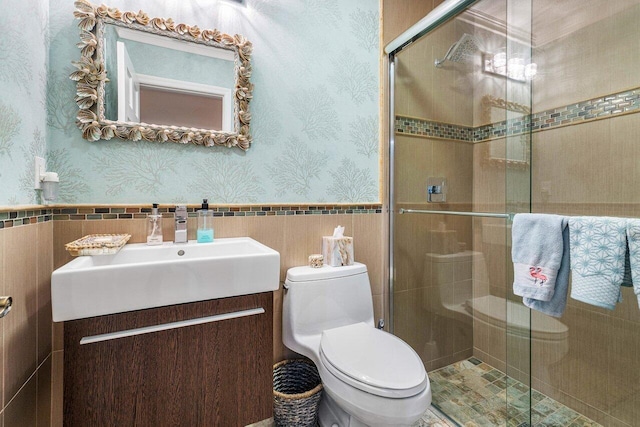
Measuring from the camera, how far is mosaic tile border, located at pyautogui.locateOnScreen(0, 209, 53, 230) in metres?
0.80

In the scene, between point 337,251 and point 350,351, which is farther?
point 337,251

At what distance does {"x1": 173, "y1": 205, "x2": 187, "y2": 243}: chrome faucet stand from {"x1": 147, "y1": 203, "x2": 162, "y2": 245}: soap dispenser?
0.06 m

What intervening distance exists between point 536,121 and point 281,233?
132 centimetres

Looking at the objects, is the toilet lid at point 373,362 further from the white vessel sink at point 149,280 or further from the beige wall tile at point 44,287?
the beige wall tile at point 44,287

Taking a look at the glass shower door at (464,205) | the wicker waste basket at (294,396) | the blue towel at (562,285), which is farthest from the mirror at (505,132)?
the wicker waste basket at (294,396)

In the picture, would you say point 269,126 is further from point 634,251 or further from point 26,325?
point 634,251

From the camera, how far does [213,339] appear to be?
3.20 feet

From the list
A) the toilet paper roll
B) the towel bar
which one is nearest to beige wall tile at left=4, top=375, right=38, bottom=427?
the toilet paper roll

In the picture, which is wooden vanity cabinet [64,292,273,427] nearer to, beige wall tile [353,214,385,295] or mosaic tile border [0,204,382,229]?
mosaic tile border [0,204,382,229]

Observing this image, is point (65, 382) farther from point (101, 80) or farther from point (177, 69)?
point (177, 69)

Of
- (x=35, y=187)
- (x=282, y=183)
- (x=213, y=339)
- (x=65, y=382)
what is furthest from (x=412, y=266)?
(x=35, y=187)

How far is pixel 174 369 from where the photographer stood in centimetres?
92

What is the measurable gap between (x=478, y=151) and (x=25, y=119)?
6.09ft

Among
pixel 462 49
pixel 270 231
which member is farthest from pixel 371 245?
pixel 462 49
